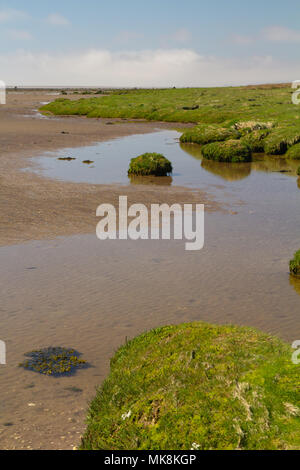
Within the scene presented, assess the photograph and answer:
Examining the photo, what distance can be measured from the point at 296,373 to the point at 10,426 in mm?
3907

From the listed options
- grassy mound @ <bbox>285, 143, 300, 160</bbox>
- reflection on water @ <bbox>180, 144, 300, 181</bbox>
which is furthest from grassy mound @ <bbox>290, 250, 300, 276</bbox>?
grassy mound @ <bbox>285, 143, 300, 160</bbox>

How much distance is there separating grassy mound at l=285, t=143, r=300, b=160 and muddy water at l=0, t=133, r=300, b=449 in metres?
21.4

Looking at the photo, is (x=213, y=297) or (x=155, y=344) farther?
(x=213, y=297)

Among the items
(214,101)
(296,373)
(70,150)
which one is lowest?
(296,373)

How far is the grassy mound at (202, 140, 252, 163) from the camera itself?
36.6 m

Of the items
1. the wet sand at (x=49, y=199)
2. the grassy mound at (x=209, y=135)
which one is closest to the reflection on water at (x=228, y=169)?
the wet sand at (x=49, y=199)

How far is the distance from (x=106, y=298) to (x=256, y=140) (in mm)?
34971

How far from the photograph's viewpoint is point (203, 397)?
16.5 ft

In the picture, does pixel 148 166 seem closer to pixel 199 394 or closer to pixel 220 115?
pixel 199 394

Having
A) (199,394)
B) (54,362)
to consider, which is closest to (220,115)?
(54,362)

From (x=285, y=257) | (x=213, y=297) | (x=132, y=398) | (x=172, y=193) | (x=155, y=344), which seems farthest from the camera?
(x=172, y=193)
